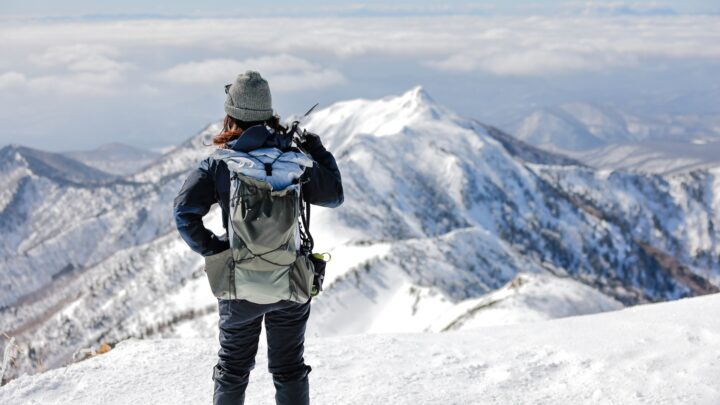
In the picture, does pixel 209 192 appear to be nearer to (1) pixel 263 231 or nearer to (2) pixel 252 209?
(2) pixel 252 209

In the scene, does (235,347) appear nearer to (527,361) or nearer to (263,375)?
(263,375)

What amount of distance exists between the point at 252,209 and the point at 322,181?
45.9 inches

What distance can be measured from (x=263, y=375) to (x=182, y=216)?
5675 millimetres

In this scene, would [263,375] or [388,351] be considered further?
[388,351]

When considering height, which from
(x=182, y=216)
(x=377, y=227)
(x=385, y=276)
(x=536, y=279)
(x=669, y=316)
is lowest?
(x=377, y=227)

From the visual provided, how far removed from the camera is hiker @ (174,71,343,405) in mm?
6895

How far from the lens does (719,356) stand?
450 inches

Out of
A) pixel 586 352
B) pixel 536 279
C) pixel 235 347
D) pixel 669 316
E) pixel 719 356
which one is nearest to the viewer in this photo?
pixel 235 347

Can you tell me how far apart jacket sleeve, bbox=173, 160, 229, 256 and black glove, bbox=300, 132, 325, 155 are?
130cm

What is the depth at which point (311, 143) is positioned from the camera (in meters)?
7.70

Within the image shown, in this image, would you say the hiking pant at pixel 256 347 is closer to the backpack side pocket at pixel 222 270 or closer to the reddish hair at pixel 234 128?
the backpack side pocket at pixel 222 270

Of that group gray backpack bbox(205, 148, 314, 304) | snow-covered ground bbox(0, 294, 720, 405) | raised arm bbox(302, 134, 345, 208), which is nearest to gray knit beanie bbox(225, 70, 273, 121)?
gray backpack bbox(205, 148, 314, 304)

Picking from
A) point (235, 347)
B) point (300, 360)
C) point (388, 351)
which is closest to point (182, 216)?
point (235, 347)

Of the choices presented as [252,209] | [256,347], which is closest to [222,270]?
[252,209]
